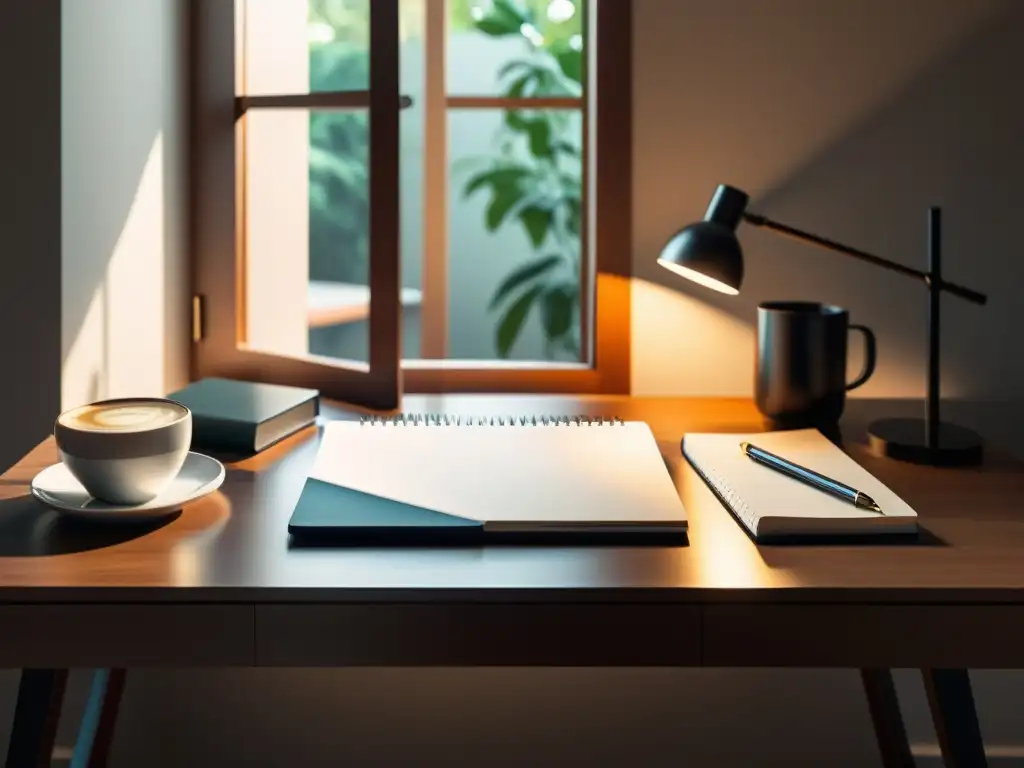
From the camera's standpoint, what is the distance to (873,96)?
1718mm

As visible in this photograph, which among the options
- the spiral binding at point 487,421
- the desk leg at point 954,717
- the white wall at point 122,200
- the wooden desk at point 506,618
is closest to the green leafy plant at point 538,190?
the white wall at point 122,200

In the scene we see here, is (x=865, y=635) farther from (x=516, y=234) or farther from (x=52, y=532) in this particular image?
(x=516, y=234)

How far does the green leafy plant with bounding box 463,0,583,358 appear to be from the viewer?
327cm

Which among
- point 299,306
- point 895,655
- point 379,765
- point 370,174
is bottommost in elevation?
point 379,765

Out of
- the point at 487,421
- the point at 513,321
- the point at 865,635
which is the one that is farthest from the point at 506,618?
the point at 513,321

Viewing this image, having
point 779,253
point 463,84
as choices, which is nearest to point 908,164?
point 779,253

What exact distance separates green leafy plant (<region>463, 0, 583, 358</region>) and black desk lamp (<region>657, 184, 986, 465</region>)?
5.42 ft

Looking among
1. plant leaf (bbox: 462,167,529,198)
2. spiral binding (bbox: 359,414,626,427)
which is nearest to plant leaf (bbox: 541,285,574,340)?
plant leaf (bbox: 462,167,529,198)

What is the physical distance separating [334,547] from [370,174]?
0.67m

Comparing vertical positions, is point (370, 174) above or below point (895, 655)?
above

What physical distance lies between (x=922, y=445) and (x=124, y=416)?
33.6 inches

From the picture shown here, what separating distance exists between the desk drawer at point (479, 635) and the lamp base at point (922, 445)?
522mm

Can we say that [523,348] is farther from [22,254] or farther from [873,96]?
[22,254]

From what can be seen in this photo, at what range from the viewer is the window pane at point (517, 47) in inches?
129
